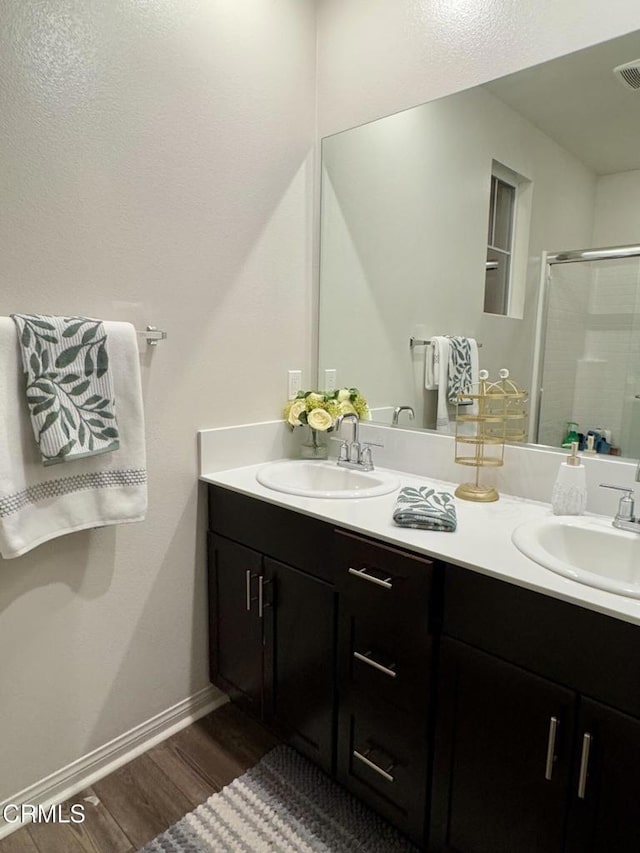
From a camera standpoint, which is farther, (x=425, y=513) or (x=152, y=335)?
(x=152, y=335)

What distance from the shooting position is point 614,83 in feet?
4.26

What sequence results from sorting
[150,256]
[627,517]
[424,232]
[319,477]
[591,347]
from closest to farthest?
[627,517]
[591,347]
[150,256]
[424,232]
[319,477]

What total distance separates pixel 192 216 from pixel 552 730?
1601 millimetres

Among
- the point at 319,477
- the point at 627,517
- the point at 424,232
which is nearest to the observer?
the point at 627,517

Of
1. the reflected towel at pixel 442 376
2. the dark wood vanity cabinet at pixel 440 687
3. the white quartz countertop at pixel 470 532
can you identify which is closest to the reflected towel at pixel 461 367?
the reflected towel at pixel 442 376

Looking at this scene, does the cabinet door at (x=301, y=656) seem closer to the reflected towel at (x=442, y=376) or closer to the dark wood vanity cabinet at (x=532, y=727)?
the dark wood vanity cabinet at (x=532, y=727)

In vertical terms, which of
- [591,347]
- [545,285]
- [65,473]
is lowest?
[65,473]

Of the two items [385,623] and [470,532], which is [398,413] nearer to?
[470,532]

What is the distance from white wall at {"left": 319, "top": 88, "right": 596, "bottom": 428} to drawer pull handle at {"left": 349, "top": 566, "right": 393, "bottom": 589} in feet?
2.17

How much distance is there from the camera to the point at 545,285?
1455 mm

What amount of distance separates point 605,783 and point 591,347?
99 centimetres

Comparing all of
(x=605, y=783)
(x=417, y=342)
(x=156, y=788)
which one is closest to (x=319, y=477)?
(x=417, y=342)

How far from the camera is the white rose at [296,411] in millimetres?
1895

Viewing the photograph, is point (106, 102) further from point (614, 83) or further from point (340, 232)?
point (614, 83)
